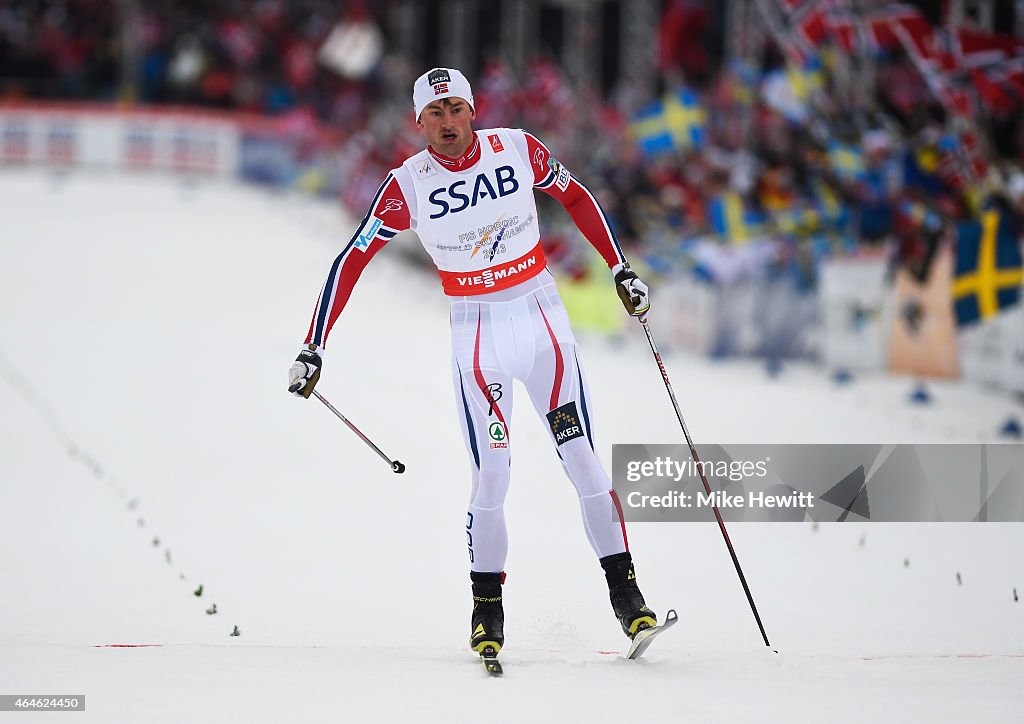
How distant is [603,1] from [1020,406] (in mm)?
24954

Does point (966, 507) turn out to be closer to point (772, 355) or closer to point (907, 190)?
point (907, 190)

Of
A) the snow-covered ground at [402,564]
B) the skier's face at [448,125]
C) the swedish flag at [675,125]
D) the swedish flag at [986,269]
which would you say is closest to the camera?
the snow-covered ground at [402,564]

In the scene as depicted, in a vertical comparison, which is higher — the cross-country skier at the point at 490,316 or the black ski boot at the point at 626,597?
the cross-country skier at the point at 490,316

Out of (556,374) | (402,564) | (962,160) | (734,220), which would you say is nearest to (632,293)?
(556,374)

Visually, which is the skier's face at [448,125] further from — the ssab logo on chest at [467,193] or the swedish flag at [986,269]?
the swedish flag at [986,269]

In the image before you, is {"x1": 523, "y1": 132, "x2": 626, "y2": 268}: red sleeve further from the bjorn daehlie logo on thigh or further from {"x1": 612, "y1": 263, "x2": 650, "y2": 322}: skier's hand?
the bjorn daehlie logo on thigh

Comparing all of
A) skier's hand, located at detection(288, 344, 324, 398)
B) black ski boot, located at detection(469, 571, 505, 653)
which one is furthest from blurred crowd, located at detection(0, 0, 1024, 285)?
skier's hand, located at detection(288, 344, 324, 398)

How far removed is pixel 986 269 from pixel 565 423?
7900 millimetres

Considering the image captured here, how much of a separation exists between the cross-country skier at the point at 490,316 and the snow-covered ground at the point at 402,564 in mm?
513

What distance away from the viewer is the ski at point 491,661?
206 inches

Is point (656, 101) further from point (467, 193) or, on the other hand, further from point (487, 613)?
point (487, 613)

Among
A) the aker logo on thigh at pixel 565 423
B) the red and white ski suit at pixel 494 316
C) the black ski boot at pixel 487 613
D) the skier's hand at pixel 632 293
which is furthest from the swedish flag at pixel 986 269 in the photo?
the black ski boot at pixel 487 613

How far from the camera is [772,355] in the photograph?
1792cm

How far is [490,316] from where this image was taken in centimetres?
575
